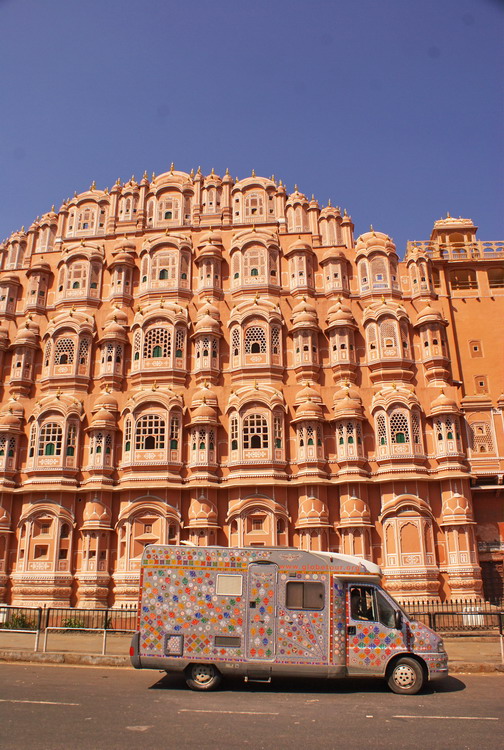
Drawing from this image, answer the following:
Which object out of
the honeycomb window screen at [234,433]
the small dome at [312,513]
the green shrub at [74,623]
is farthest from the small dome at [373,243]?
the green shrub at [74,623]

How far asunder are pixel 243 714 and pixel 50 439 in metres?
25.5

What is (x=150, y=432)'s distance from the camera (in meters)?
32.8

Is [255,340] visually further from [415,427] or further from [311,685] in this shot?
[311,685]

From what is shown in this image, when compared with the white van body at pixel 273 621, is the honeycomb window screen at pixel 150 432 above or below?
above

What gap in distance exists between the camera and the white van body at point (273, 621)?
43.2 feet

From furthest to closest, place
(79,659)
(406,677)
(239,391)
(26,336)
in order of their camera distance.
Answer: (26,336) → (239,391) → (79,659) → (406,677)

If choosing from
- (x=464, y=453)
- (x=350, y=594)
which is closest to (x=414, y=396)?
(x=464, y=453)

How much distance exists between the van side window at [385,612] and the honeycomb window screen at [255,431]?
734 inches

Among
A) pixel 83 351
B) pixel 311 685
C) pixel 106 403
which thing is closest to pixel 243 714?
pixel 311 685

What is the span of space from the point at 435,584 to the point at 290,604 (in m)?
18.0

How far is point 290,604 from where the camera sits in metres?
13.6

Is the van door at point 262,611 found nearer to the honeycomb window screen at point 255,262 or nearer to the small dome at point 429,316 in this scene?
the small dome at point 429,316

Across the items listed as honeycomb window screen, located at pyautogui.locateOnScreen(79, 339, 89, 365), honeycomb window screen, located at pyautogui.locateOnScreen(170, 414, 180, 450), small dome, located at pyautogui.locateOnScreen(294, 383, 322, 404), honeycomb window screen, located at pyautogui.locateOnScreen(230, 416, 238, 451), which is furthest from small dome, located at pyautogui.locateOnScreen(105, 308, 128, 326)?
small dome, located at pyautogui.locateOnScreen(294, 383, 322, 404)

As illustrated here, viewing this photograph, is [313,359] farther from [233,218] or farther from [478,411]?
[233,218]
